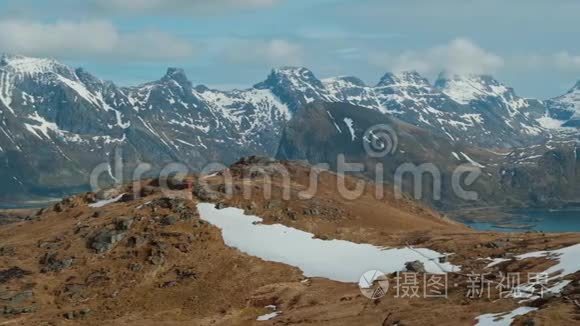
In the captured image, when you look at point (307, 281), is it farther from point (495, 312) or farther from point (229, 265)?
point (495, 312)

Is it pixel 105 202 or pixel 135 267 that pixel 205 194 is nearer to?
pixel 105 202

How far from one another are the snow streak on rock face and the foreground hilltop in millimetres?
930

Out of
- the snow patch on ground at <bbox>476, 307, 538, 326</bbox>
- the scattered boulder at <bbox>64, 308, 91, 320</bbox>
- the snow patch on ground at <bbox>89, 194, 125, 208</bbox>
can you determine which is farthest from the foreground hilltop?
the snow patch on ground at <bbox>476, 307, 538, 326</bbox>

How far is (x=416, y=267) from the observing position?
85812 mm

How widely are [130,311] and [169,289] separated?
6.29 meters

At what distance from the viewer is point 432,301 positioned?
7288 cm

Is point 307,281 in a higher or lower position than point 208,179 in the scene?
lower

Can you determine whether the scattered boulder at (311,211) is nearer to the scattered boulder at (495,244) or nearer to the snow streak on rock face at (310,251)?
the snow streak on rock face at (310,251)

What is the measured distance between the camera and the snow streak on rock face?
3526 inches

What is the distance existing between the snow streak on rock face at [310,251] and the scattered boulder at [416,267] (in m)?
0.72

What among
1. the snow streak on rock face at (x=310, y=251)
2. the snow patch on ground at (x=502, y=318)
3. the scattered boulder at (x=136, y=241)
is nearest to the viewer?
the snow patch on ground at (x=502, y=318)

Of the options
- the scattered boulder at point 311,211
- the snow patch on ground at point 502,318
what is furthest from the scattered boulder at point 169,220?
the snow patch on ground at point 502,318

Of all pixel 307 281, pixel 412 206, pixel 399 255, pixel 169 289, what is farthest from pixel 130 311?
pixel 412 206

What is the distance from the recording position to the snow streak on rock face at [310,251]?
89.6 meters
